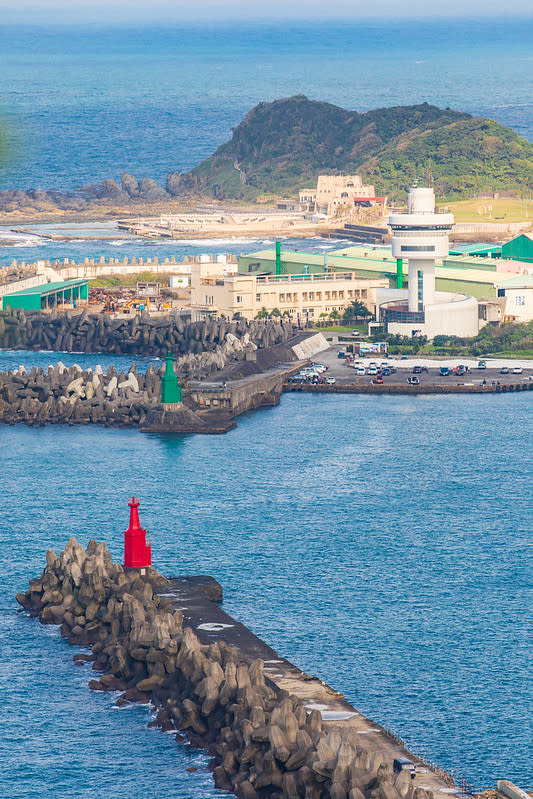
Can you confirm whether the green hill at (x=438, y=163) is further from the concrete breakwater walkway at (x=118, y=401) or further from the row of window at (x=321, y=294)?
the concrete breakwater walkway at (x=118, y=401)

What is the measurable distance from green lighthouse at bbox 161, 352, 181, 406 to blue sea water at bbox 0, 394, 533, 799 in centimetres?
186

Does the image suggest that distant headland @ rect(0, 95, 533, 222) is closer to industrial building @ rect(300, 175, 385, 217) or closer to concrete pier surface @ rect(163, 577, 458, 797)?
industrial building @ rect(300, 175, 385, 217)

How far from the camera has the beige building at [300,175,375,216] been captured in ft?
542

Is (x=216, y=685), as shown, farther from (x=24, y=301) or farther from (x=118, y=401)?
(x=24, y=301)

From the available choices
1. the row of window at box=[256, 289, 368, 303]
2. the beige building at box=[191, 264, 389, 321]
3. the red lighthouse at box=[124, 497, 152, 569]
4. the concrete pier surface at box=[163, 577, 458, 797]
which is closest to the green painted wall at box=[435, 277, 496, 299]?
the beige building at box=[191, 264, 389, 321]

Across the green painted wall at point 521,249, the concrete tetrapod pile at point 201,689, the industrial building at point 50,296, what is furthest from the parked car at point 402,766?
the green painted wall at point 521,249

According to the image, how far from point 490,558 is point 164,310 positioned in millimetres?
48743

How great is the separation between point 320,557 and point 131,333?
39.6 m

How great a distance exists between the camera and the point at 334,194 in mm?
168500

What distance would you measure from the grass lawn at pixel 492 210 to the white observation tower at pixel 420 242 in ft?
215

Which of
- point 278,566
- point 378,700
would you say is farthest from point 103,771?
point 278,566

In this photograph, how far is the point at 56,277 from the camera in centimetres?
9450

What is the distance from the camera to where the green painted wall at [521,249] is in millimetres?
95938

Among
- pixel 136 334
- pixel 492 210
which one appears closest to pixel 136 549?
pixel 136 334
